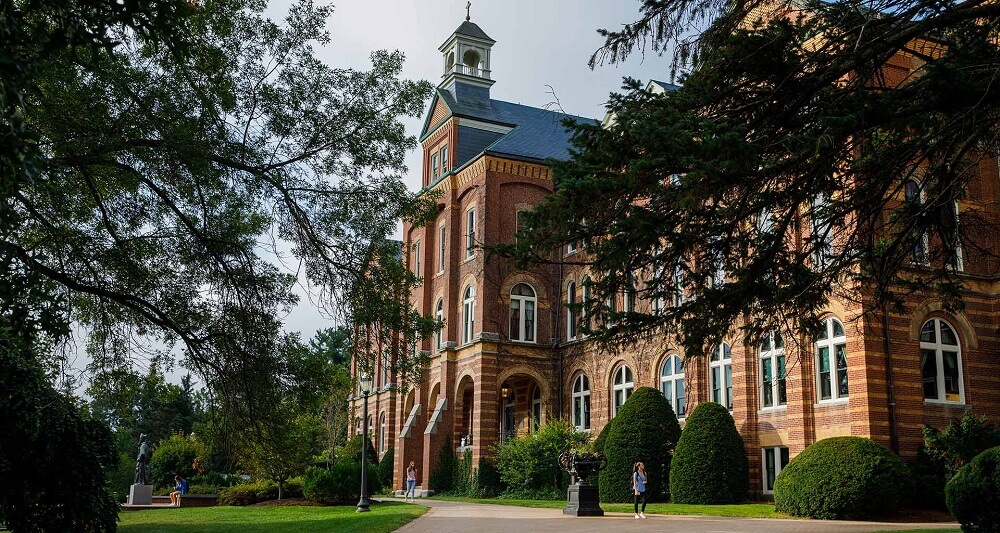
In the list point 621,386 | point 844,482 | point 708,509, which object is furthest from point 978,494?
point 621,386

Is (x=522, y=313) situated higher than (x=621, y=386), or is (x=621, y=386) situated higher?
(x=522, y=313)

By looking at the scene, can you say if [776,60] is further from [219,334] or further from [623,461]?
[623,461]

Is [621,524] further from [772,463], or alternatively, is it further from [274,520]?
[274,520]

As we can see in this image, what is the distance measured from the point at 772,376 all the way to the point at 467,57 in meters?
26.4

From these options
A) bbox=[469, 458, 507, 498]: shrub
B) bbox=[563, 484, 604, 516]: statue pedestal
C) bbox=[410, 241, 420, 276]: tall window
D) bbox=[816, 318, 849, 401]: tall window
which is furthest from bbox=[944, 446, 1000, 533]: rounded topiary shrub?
bbox=[410, 241, 420, 276]: tall window

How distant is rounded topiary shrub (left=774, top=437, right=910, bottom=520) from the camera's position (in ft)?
63.4

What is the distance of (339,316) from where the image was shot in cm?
1513

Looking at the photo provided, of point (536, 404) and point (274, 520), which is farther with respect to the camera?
point (536, 404)

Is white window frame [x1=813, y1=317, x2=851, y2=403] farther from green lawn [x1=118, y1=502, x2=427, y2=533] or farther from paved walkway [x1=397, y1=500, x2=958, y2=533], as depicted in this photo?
green lawn [x1=118, y1=502, x2=427, y2=533]

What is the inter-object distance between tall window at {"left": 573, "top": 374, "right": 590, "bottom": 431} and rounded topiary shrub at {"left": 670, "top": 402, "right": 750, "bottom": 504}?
1059 centimetres

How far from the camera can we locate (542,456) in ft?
107

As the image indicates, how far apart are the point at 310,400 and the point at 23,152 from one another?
1020 centimetres

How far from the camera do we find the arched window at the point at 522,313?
1501 inches

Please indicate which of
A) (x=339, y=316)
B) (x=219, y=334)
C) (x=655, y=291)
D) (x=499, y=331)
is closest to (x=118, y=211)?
(x=219, y=334)
